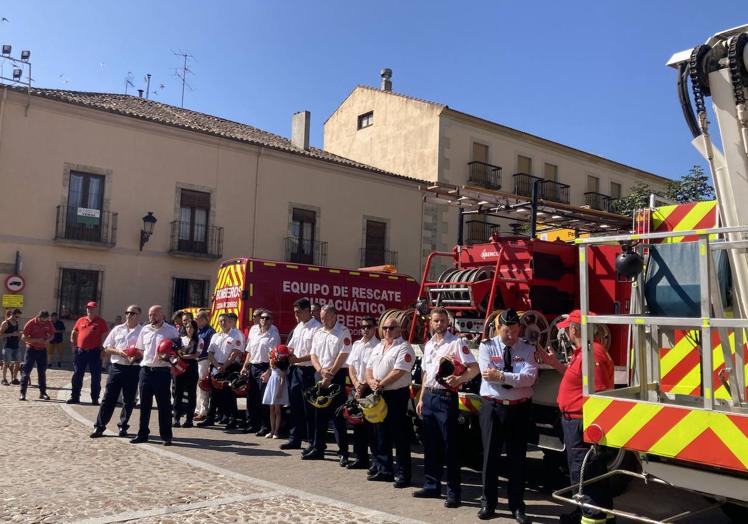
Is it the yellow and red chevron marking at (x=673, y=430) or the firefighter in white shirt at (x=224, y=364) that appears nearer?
the yellow and red chevron marking at (x=673, y=430)

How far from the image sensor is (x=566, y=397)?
5.26 m

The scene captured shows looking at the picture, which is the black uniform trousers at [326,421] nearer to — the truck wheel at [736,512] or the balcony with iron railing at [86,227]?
the truck wheel at [736,512]

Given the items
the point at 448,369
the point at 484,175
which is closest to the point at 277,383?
the point at 448,369

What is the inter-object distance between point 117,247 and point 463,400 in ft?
60.0

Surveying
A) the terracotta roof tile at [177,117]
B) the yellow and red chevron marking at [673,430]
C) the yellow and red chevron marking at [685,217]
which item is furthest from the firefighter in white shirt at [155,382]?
the terracotta roof tile at [177,117]

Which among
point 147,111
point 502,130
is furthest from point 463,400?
point 502,130

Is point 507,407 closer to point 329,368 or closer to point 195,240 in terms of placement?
point 329,368

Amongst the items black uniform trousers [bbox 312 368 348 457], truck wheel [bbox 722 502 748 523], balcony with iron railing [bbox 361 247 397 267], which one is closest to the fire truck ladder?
truck wheel [bbox 722 502 748 523]

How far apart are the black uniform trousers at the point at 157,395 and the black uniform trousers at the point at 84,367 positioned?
12.4 feet

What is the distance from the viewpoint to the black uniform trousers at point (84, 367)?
472 inches

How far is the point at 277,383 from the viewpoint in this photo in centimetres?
934

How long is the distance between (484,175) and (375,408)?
2526 centimetres

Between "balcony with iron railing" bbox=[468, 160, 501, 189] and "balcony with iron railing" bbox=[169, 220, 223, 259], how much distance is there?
11.8 meters

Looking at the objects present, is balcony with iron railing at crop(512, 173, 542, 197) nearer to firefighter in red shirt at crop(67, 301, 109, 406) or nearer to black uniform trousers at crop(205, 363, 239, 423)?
firefighter in red shirt at crop(67, 301, 109, 406)
